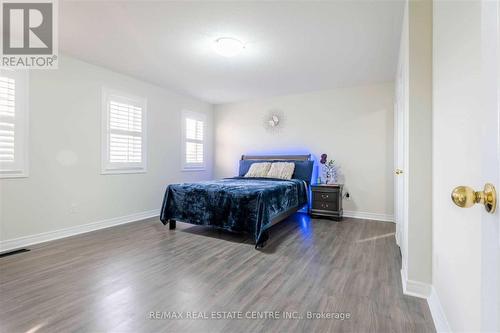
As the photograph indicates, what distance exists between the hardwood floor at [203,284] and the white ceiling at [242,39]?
96.9 inches

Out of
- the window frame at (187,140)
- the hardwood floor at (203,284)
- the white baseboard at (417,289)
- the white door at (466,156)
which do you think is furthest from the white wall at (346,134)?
the white door at (466,156)

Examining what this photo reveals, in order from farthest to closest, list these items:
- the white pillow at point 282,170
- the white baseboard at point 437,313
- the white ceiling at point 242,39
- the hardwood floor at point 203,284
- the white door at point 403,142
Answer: the white pillow at point 282,170
the white ceiling at point 242,39
the white door at point 403,142
the hardwood floor at point 203,284
the white baseboard at point 437,313

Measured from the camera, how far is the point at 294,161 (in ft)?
16.1

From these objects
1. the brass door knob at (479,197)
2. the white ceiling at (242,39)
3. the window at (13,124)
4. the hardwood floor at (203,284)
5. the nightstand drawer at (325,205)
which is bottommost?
the hardwood floor at (203,284)

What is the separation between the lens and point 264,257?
2.64 meters

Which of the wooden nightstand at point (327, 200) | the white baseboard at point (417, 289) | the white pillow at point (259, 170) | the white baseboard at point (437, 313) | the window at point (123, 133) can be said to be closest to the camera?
the white baseboard at point (437, 313)

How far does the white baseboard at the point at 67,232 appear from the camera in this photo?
9.32 feet

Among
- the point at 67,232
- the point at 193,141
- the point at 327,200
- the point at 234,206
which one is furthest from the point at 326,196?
the point at 67,232

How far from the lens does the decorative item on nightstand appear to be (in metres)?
4.63

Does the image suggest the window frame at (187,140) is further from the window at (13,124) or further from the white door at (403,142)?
the white door at (403,142)

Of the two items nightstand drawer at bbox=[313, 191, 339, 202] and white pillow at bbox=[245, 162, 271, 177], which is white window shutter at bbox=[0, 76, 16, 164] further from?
nightstand drawer at bbox=[313, 191, 339, 202]

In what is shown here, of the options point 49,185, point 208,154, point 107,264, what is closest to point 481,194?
point 107,264

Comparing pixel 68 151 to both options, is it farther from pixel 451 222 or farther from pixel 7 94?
pixel 451 222

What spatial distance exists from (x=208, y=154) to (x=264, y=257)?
381cm
